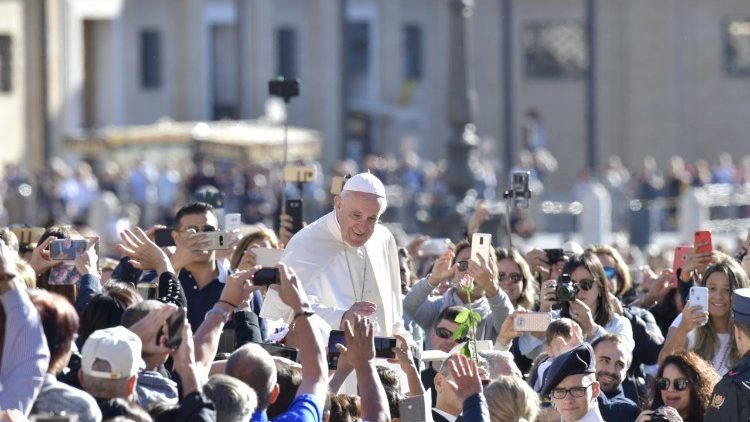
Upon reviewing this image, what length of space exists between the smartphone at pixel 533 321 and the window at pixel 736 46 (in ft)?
136

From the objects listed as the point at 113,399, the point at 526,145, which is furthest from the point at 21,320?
the point at 526,145

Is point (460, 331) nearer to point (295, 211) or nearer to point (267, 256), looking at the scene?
point (267, 256)

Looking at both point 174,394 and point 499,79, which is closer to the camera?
point 174,394

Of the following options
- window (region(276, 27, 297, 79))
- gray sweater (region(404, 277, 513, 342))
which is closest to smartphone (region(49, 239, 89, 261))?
gray sweater (region(404, 277, 513, 342))

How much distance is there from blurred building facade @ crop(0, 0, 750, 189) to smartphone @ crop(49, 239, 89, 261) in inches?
1470

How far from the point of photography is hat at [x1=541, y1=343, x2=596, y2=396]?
871cm

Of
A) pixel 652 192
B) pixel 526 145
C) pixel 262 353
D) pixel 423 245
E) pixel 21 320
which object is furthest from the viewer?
pixel 526 145

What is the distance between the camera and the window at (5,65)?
43156mm

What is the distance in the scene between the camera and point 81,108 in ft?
149

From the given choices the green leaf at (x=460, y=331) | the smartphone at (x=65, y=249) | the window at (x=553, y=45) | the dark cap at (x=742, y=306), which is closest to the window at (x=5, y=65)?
the window at (x=553, y=45)

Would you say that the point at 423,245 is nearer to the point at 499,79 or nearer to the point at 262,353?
the point at 262,353

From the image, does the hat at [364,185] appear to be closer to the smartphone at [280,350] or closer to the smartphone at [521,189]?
the smartphone at [280,350]

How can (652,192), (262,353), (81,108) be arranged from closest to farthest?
(262,353)
(652,192)
(81,108)

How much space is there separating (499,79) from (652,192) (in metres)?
10.9
